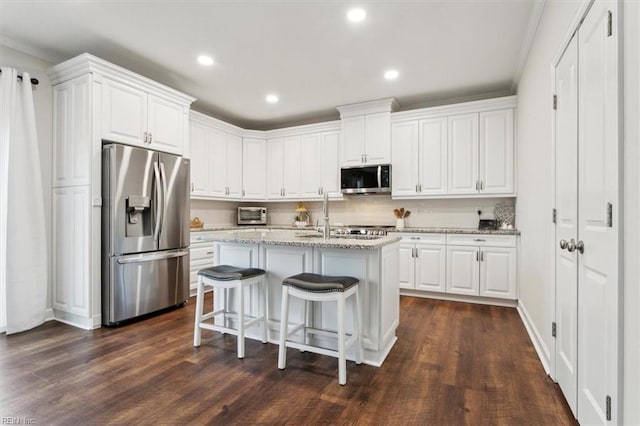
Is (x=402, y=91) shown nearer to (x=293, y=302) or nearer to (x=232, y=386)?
(x=293, y=302)

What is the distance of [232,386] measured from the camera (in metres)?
2.02

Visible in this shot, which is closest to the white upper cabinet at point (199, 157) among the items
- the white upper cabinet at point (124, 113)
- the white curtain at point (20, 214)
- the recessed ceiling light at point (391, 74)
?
the white upper cabinet at point (124, 113)

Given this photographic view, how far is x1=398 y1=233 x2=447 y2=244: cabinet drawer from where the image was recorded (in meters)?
4.09

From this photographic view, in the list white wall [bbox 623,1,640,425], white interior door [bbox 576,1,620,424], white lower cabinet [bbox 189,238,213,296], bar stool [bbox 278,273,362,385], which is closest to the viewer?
white wall [bbox 623,1,640,425]

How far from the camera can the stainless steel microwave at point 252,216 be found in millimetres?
5559

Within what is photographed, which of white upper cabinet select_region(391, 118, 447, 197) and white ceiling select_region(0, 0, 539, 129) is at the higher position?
white ceiling select_region(0, 0, 539, 129)

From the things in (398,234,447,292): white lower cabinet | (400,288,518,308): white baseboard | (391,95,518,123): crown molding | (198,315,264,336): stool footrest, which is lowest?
(400,288,518,308): white baseboard

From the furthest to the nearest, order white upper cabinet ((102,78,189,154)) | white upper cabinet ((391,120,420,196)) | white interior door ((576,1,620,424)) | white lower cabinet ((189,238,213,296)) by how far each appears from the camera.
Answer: white upper cabinet ((391,120,420,196)) → white lower cabinet ((189,238,213,296)) → white upper cabinet ((102,78,189,154)) → white interior door ((576,1,620,424))

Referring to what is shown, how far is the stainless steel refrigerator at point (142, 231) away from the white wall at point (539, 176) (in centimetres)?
353

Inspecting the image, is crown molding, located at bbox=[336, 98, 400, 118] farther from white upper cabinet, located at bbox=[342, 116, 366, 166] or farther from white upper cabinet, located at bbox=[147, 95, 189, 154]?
white upper cabinet, located at bbox=[147, 95, 189, 154]

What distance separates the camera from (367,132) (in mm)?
4730

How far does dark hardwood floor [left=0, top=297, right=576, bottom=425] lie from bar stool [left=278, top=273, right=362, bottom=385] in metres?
0.15

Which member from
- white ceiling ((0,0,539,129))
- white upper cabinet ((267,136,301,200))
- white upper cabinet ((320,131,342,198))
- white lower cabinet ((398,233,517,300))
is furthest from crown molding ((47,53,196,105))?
white lower cabinet ((398,233,517,300))

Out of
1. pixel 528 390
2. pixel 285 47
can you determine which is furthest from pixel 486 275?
pixel 285 47
